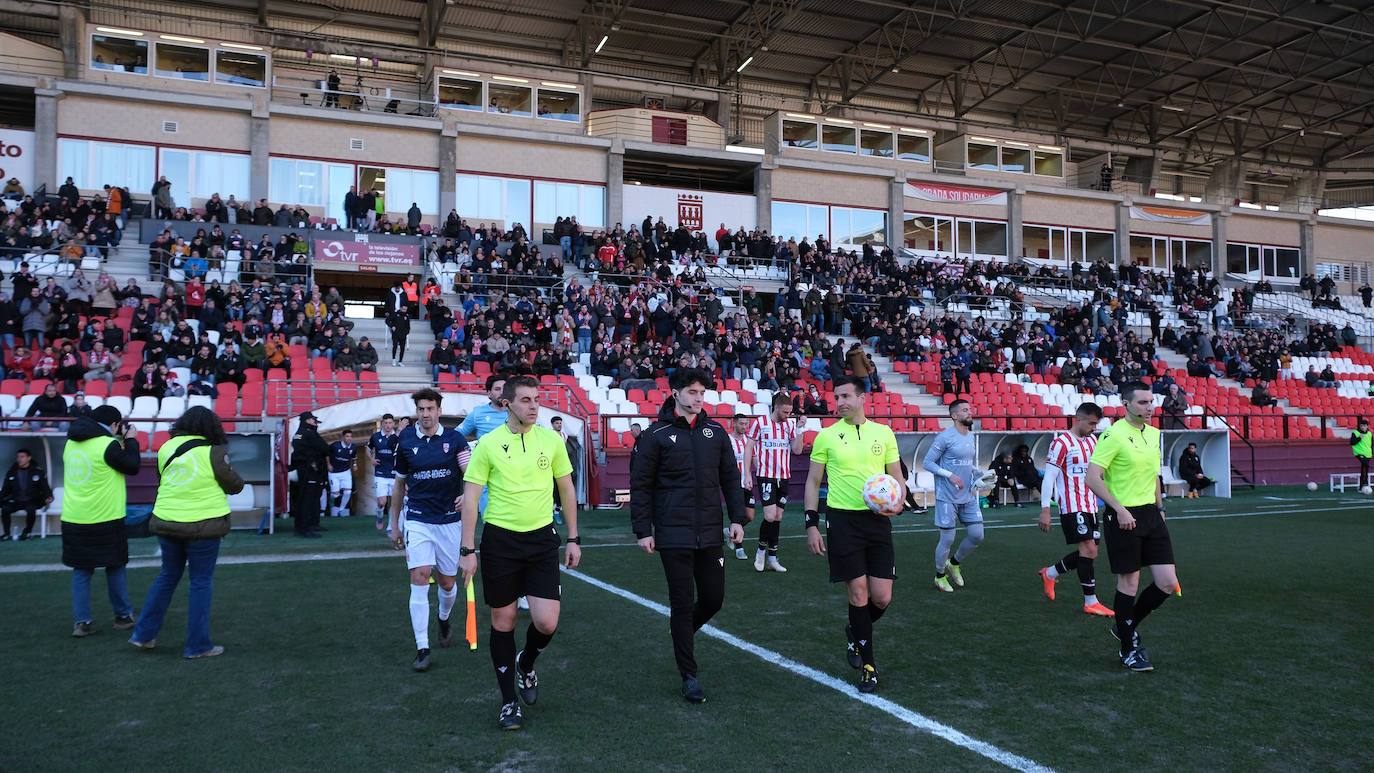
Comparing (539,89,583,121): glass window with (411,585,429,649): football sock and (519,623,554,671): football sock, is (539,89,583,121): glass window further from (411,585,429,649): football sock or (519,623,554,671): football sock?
(519,623,554,671): football sock

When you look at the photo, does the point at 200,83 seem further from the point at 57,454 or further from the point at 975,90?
the point at 975,90

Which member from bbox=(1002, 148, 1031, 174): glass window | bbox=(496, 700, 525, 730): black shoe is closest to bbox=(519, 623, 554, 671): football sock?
bbox=(496, 700, 525, 730): black shoe

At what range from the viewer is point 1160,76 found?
40.4 m

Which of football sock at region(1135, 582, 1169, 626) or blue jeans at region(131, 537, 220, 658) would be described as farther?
blue jeans at region(131, 537, 220, 658)

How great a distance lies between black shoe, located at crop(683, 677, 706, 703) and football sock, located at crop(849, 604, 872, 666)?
106 cm

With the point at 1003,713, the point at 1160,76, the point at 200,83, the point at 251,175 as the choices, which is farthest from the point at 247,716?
the point at 1160,76

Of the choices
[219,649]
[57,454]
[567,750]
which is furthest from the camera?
[57,454]

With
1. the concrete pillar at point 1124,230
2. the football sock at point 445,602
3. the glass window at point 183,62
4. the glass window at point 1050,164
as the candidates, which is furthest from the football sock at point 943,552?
the glass window at point 1050,164

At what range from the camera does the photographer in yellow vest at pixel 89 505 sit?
24.9 ft

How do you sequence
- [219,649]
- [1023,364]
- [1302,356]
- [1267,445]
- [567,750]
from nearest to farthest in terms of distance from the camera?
[567,750]
[219,649]
[1267,445]
[1023,364]
[1302,356]

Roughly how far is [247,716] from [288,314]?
1829 cm

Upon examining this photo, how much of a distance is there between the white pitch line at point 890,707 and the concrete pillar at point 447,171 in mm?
27536

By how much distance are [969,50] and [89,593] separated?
4026cm

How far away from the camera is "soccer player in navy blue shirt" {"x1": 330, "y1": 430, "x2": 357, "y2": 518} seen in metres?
16.7
